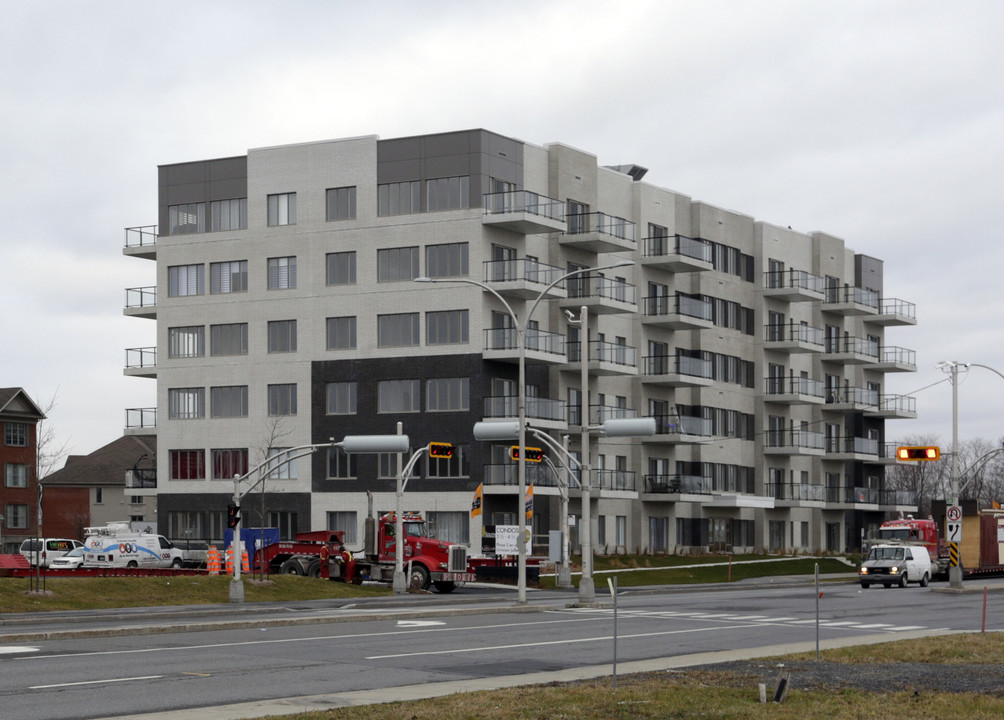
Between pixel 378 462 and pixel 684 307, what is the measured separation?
2190cm

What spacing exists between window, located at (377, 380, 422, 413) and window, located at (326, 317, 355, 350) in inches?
124

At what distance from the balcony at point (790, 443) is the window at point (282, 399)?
33.9 metres

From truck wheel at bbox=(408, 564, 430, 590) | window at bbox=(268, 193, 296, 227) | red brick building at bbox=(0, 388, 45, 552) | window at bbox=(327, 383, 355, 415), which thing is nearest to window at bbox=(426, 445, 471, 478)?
window at bbox=(327, 383, 355, 415)

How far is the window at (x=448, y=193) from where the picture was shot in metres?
73.1

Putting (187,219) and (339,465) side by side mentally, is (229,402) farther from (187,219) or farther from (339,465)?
(187,219)

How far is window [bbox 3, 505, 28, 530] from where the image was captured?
9769 cm

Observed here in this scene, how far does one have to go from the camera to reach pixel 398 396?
75250 millimetres

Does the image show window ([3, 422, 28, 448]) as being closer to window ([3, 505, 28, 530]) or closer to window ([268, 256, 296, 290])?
window ([3, 505, 28, 530])

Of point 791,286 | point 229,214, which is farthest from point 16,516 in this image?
point 791,286

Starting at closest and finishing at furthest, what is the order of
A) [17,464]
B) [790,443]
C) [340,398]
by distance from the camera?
[340,398]
[790,443]
[17,464]

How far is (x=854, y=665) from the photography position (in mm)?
21922

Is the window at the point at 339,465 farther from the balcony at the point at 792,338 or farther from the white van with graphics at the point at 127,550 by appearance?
the balcony at the point at 792,338

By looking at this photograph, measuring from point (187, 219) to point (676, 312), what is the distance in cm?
2945

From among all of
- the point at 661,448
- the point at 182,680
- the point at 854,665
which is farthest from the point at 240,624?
the point at 661,448
